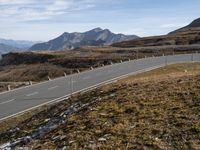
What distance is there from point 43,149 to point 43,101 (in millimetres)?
14548

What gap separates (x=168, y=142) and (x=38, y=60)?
362ft

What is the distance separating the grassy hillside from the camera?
9422mm

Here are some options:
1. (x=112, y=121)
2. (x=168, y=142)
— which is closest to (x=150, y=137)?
(x=168, y=142)

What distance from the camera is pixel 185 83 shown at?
1529 cm

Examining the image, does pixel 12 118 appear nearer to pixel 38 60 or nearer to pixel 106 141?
pixel 106 141

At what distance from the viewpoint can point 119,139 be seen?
384 inches

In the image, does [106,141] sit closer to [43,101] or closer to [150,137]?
A: [150,137]

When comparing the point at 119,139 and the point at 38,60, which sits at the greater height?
the point at 119,139

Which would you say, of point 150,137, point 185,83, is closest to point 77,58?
point 185,83

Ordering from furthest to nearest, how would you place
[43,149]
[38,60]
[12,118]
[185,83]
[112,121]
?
1. [38,60]
2. [12,118]
3. [185,83]
4. [112,121]
5. [43,149]

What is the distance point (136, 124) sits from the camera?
35.3ft

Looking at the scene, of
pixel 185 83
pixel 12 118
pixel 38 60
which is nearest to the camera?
pixel 185 83

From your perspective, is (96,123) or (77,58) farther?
(77,58)

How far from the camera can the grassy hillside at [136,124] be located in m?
9.42
